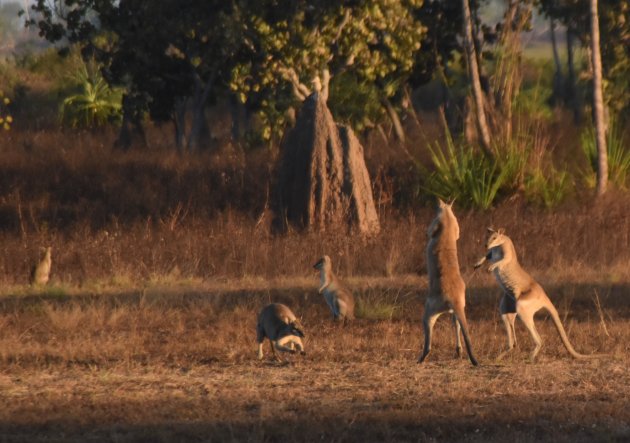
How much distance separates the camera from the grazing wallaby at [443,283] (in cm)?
988

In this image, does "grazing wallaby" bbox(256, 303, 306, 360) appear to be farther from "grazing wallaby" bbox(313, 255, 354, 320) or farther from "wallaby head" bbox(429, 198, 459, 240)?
"grazing wallaby" bbox(313, 255, 354, 320)

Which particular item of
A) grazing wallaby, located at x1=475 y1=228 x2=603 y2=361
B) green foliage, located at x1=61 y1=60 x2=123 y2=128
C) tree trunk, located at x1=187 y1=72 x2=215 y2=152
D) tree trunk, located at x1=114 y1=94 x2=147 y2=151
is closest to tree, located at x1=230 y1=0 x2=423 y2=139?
tree trunk, located at x1=187 y1=72 x2=215 y2=152

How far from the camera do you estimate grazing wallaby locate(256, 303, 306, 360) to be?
33.1ft

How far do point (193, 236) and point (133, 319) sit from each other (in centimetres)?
591

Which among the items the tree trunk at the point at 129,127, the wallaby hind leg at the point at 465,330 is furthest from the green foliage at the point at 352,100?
the wallaby hind leg at the point at 465,330

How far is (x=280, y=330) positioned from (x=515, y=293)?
196 centimetres

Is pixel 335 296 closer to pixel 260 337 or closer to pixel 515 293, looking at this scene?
pixel 260 337

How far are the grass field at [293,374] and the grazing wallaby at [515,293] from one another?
0.20m

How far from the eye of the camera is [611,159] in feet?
72.2

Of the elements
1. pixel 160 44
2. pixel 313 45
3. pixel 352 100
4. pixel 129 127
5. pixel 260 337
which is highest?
pixel 160 44

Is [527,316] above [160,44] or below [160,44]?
below

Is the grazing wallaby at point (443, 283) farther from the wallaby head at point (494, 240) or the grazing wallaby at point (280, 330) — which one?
the grazing wallaby at point (280, 330)

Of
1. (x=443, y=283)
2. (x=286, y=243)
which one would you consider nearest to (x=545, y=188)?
(x=286, y=243)

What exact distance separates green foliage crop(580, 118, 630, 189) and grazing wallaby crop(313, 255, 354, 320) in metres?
10.2
